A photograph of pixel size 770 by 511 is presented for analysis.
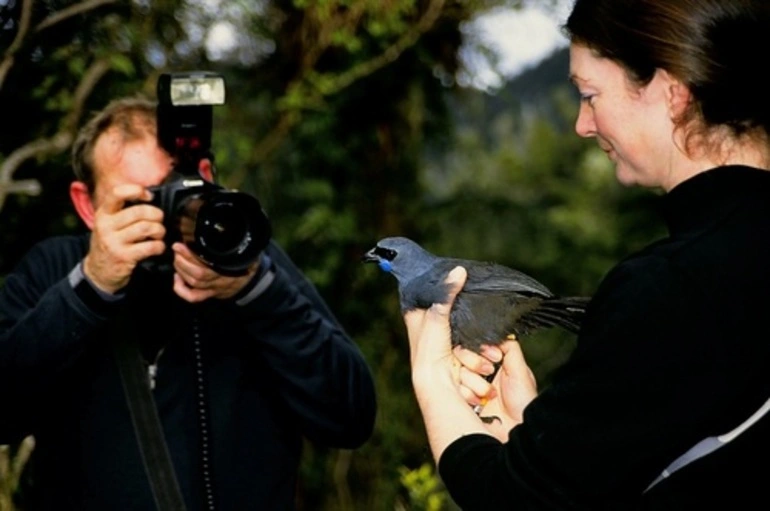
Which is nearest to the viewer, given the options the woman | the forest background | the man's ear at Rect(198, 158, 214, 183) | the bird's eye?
the woman

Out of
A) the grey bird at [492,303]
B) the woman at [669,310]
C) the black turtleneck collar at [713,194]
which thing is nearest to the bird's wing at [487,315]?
the grey bird at [492,303]

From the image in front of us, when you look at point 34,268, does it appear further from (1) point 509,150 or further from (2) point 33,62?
(1) point 509,150

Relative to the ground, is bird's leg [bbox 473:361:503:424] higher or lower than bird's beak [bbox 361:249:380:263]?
lower

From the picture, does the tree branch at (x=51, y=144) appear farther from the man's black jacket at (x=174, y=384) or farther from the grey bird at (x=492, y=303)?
the grey bird at (x=492, y=303)

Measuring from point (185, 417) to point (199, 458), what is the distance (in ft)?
0.32

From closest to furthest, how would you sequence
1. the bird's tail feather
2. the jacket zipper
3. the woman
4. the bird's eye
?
the woman < the bird's tail feather < the bird's eye < the jacket zipper

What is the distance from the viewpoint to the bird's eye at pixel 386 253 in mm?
2049

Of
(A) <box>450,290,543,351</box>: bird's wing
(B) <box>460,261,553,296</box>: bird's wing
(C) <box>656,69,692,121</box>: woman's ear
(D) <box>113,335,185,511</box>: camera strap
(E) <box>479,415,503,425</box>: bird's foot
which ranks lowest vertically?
(D) <box>113,335,185,511</box>: camera strap

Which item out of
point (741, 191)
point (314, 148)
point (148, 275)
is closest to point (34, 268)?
point (148, 275)

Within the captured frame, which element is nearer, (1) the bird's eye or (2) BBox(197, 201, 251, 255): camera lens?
(1) the bird's eye

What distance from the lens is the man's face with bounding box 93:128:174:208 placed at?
248 centimetres

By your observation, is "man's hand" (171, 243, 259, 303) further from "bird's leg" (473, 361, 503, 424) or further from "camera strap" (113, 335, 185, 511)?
"bird's leg" (473, 361, 503, 424)

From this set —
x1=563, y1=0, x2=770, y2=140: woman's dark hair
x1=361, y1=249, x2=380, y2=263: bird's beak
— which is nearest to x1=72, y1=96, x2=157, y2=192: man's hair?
x1=361, y1=249, x2=380, y2=263: bird's beak

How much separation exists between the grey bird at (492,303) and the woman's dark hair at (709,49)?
0.52 meters
